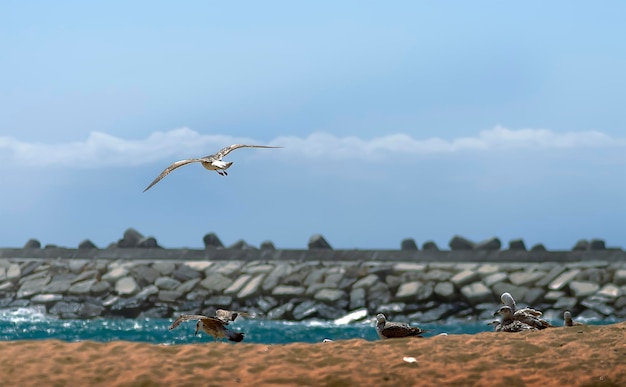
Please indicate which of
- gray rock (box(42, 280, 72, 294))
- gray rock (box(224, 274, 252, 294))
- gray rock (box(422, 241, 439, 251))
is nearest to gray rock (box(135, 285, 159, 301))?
gray rock (box(224, 274, 252, 294))

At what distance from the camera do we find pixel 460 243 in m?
19.4

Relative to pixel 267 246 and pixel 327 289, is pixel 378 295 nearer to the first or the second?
pixel 327 289

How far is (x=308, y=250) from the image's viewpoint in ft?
65.7

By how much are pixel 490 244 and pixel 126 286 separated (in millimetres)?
7661

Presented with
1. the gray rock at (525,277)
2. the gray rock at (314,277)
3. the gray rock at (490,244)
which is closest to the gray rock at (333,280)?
the gray rock at (314,277)

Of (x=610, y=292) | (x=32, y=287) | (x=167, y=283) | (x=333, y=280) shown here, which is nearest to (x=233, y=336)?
(x=333, y=280)

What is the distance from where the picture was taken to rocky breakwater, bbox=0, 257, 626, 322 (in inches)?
677

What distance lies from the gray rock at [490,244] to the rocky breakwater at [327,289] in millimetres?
530

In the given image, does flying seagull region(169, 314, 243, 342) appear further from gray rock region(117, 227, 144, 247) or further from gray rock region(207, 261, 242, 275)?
gray rock region(117, 227, 144, 247)

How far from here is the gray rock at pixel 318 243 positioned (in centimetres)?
1994

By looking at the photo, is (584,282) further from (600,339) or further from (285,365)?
(285,365)

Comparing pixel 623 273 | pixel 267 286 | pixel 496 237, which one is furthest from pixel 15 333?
pixel 623 273

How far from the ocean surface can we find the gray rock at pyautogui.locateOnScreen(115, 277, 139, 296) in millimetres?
983

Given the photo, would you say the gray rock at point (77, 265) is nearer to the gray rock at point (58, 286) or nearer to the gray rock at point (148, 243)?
the gray rock at point (58, 286)
